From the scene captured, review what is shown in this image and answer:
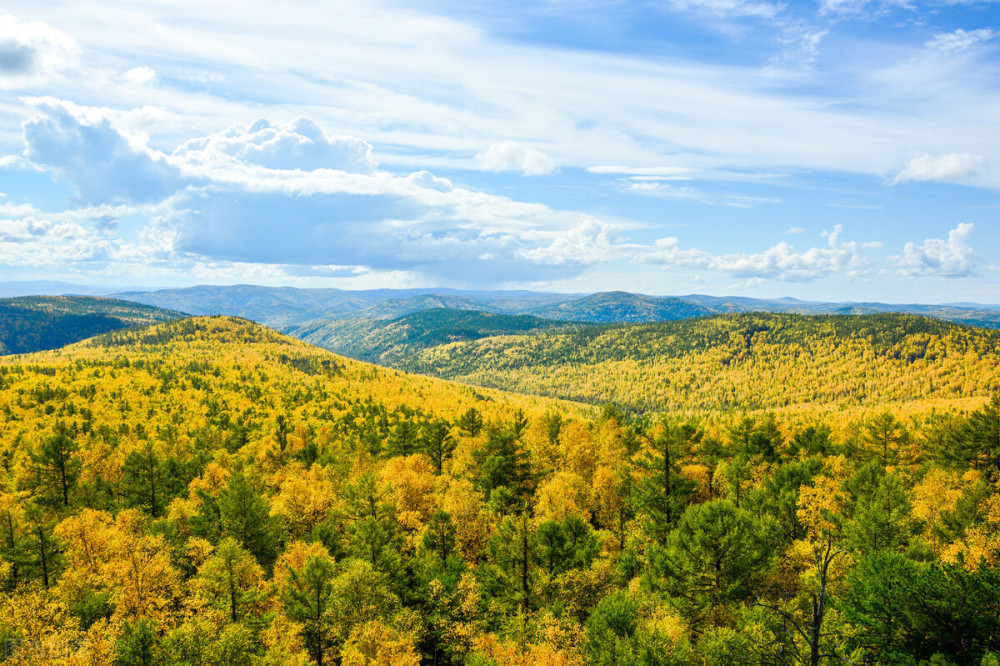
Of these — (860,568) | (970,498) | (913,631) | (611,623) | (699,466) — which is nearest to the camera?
(913,631)

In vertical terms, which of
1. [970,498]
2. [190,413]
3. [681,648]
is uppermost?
[970,498]

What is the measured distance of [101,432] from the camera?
3374 inches

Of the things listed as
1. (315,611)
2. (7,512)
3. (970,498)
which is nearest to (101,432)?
(7,512)

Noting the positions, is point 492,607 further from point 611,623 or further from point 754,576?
point 754,576

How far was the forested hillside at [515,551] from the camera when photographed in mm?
28125

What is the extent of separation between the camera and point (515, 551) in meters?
42.5

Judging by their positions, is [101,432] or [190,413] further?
[190,413]

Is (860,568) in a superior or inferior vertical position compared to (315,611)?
superior

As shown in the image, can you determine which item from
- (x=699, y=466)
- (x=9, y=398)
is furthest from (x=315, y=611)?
(x=9, y=398)

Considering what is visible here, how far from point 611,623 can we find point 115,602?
36.7 meters

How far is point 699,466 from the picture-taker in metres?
64.8

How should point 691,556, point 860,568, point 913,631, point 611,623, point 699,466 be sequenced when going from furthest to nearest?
1. point 699,466
2. point 691,556
3. point 611,623
4. point 860,568
5. point 913,631

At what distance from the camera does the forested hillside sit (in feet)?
92.3

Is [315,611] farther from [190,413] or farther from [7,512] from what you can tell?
[190,413]
